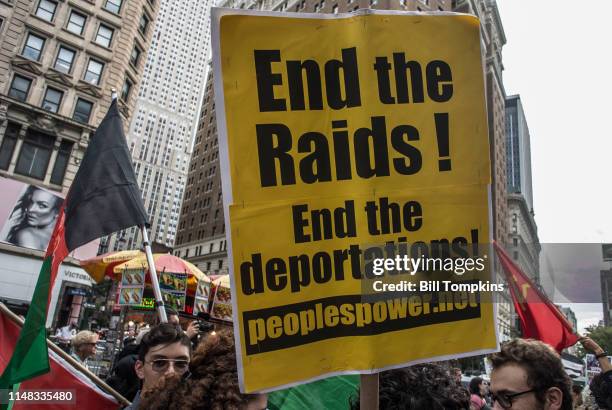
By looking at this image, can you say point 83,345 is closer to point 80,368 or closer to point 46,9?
point 80,368

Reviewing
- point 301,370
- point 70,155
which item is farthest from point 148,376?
point 70,155

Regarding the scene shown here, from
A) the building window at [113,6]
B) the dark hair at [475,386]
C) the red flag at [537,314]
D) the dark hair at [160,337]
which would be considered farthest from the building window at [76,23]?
the red flag at [537,314]

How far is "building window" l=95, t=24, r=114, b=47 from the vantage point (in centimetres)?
2716

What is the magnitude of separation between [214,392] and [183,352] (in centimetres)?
121

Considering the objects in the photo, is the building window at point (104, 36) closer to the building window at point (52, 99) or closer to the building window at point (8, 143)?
the building window at point (52, 99)

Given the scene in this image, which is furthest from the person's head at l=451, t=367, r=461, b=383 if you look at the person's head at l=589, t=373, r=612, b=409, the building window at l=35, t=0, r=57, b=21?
the building window at l=35, t=0, r=57, b=21

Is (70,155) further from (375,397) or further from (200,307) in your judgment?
(375,397)

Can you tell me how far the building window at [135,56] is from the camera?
2930 cm

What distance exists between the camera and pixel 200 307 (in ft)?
31.9

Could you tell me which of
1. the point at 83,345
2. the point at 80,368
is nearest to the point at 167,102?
the point at 83,345

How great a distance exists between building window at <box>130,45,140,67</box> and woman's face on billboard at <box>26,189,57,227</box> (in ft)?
37.5

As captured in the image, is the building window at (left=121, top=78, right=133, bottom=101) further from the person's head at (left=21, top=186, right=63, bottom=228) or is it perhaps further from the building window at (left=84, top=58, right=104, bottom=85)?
the person's head at (left=21, top=186, right=63, bottom=228)

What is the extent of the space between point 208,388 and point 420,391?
3.10ft

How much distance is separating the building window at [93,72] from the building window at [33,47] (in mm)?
2613
